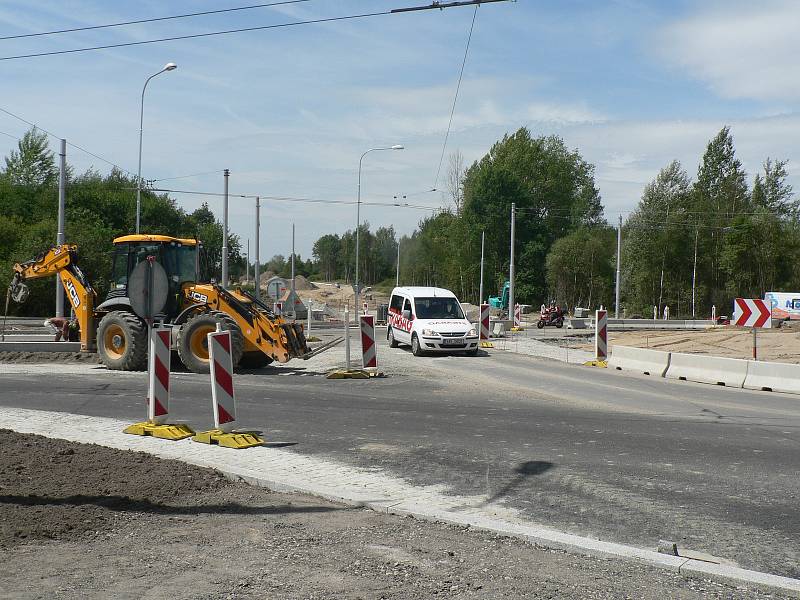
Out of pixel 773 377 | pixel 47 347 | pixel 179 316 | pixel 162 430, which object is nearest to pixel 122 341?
pixel 179 316

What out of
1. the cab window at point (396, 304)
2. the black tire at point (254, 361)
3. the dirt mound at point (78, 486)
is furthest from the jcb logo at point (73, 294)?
the dirt mound at point (78, 486)

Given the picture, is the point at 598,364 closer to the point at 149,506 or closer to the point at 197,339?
the point at 197,339

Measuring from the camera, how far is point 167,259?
18906 millimetres

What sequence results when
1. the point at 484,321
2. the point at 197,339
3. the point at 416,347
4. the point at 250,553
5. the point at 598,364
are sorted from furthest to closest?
the point at 484,321 < the point at 416,347 < the point at 598,364 < the point at 197,339 < the point at 250,553

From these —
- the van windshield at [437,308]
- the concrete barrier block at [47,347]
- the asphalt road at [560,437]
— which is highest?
the van windshield at [437,308]

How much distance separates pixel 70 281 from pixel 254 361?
4.88 m

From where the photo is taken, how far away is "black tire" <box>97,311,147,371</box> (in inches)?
713

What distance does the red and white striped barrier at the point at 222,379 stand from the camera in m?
9.32

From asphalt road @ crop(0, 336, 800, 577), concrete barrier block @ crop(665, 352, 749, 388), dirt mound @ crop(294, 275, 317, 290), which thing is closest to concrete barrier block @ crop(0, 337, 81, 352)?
asphalt road @ crop(0, 336, 800, 577)

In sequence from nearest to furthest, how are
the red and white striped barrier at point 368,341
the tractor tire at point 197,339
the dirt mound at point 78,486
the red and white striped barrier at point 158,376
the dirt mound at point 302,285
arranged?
the dirt mound at point 78,486 < the red and white striped barrier at point 158,376 < the red and white striped barrier at point 368,341 < the tractor tire at point 197,339 < the dirt mound at point 302,285

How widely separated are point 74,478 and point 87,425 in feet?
12.4

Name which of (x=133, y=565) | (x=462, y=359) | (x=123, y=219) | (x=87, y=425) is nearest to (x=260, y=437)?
(x=87, y=425)

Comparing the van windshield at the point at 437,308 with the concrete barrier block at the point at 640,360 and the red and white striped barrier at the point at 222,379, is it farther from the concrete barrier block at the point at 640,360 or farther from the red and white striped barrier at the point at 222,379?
the red and white striped barrier at the point at 222,379

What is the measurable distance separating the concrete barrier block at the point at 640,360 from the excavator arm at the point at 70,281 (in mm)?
13197
